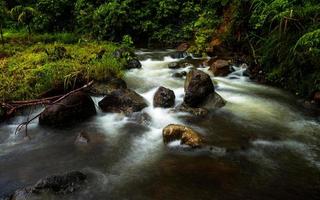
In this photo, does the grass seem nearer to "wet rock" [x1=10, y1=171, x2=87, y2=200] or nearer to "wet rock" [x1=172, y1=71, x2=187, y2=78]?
"wet rock" [x1=172, y1=71, x2=187, y2=78]

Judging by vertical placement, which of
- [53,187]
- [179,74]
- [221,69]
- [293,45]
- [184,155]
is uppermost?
[293,45]

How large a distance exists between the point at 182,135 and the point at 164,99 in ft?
7.36

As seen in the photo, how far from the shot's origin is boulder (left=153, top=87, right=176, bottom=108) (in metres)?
9.52

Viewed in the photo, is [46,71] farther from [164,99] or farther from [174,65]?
[174,65]

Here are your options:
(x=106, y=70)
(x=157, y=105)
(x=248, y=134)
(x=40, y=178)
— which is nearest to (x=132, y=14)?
(x=106, y=70)

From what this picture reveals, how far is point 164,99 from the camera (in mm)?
9547

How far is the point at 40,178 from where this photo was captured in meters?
6.38

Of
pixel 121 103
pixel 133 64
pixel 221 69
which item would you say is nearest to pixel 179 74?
pixel 221 69

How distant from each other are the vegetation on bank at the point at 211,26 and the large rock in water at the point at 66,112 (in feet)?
17.9

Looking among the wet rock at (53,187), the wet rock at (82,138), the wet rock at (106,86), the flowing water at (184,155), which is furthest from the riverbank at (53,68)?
the wet rock at (53,187)

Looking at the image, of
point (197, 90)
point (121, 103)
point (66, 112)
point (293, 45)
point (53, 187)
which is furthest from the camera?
point (293, 45)

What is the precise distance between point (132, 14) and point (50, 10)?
4.59 meters

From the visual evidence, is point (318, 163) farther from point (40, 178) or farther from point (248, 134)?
point (40, 178)

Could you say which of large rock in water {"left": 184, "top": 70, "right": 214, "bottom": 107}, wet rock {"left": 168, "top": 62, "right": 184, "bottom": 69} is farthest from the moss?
large rock in water {"left": 184, "top": 70, "right": 214, "bottom": 107}
